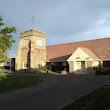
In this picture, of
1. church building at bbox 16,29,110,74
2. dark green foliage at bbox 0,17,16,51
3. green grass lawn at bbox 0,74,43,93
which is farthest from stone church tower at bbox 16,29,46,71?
green grass lawn at bbox 0,74,43,93

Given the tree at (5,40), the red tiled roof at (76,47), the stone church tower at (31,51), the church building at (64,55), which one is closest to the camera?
the tree at (5,40)

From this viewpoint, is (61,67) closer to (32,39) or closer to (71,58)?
(71,58)

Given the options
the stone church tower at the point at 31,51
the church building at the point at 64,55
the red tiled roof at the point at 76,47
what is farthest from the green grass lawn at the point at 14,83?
the stone church tower at the point at 31,51

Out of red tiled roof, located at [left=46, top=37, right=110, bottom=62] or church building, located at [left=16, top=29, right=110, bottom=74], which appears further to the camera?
red tiled roof, located at [left=46, top=37, right=110, bottom=62]

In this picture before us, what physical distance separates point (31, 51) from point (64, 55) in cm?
649

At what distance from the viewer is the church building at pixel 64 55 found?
3681cm

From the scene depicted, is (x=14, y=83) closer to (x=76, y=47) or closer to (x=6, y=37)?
(x=6, y=37)

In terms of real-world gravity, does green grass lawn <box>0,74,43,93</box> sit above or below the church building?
below

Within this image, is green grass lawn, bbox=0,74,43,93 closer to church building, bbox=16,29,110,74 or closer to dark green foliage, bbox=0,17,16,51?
dark green foliage, bbox=0,17,16,51

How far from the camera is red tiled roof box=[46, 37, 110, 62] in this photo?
3826cm

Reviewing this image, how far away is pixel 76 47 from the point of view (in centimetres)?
4388

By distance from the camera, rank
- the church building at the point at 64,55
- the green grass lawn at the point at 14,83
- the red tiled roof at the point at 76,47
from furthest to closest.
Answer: the red tiled roof at the point at 76,47
the church building at the point at 64,55
the green grass lawn at the point at 14,83

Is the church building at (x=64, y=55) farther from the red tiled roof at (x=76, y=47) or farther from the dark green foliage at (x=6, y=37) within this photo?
the dark green foliage at (x=6, y=37)

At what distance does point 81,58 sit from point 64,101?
25172 mm
